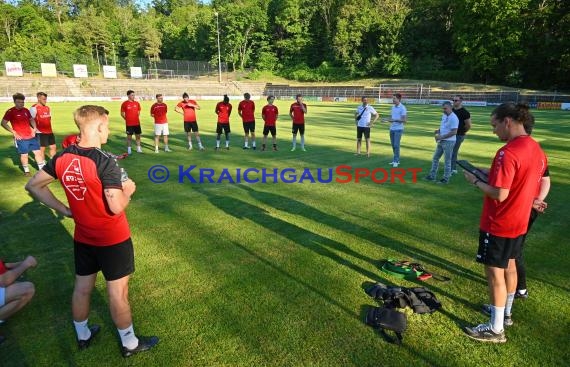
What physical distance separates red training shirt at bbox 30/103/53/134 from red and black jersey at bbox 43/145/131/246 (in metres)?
9.68

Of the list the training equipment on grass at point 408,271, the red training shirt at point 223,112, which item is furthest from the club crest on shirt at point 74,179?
the red training shirt at point 223,112

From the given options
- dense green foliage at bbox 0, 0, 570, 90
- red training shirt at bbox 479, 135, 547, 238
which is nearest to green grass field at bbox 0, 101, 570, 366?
red training shirt at bbox 479, 135, 547, 238

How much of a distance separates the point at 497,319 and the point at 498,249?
0.79 meters

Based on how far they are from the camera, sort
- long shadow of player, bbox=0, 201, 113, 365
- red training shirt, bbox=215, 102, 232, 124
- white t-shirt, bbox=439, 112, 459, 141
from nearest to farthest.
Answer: long shadow of player, bbox=0, 201, 113, 365
white t-shirt, bbox=439, 112, 459, 141
red training shirt, bbox=215, 102, 232, 124

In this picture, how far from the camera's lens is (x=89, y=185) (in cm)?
311

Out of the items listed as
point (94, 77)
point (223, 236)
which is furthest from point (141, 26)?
point (223, 236)

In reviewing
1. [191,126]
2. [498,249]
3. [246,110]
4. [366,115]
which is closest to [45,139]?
[191,126]

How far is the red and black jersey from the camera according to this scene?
3074 mm

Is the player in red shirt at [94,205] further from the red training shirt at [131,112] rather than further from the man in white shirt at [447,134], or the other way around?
the red training shirt at [131,112]

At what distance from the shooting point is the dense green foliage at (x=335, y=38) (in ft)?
178

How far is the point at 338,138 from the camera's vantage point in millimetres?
18047

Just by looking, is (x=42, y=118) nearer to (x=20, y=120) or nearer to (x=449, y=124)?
(x=20, y=120)

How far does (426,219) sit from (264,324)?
4619 millimetres

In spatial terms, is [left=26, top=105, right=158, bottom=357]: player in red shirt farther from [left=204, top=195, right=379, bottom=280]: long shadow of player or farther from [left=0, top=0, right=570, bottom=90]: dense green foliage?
[left=0, top=0, right=570, bottom=90]: dense green foliage
